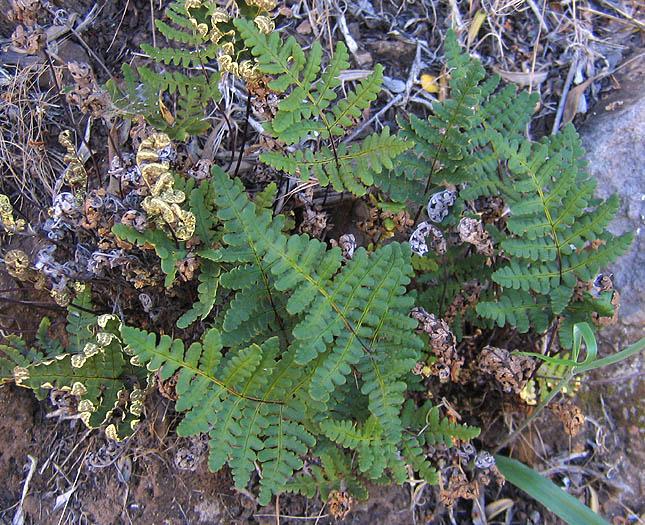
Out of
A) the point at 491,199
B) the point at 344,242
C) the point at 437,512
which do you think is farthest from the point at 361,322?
the point at 437,512

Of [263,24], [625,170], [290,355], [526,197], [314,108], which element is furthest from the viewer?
[625,170]

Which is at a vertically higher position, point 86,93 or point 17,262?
point 86,93

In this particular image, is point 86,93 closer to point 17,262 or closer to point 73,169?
point 73,169

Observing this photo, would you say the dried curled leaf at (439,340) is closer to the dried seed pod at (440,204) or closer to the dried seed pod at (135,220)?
the dried seed pod at (440,204)

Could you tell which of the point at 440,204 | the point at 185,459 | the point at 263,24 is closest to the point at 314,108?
the point at 263,24

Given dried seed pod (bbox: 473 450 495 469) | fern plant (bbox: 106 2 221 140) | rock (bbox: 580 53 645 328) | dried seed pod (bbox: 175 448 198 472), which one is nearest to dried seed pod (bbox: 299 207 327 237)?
fern plant (bbox: 106 2 221 140)

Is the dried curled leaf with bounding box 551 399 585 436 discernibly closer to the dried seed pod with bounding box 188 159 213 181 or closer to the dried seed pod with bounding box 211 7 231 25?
the dried seed pod with bounding box 188 159 213 181

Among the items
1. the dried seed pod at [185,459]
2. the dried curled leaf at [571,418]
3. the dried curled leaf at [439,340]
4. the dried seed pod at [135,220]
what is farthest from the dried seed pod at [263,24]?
the dried curled leaf at [571,418]
